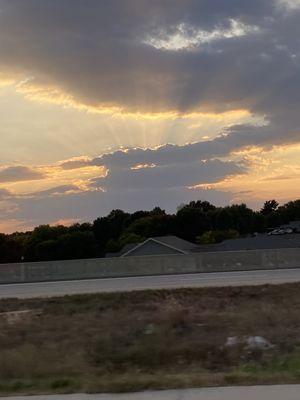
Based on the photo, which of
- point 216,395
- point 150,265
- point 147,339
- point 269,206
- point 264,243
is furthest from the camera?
point 269,206

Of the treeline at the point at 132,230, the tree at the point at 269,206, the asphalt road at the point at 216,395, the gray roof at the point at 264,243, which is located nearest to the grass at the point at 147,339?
the asphalt road at the point at 216,395

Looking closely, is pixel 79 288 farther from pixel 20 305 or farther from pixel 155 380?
pixel 155 380

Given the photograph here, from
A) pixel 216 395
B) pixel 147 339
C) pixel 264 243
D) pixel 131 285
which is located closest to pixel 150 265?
pixel 131 285

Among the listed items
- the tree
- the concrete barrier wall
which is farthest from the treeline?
the concrete barrier wall

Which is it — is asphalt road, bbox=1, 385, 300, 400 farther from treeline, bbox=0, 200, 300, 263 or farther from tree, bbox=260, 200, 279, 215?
tree, bbox=260, 200, 279, 215

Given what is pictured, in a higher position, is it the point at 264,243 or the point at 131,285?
the point at 264,243

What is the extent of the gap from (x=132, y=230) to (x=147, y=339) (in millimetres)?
93210

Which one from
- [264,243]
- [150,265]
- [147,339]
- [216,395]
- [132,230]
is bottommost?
[147,339]

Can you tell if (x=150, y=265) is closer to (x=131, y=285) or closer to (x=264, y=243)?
(x=131, y=285)

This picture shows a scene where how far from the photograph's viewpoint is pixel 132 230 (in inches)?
4205

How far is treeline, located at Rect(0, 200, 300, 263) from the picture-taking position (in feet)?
315

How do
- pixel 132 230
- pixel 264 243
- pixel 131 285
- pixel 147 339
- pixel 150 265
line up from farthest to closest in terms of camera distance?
pixel 132 230 → pixel 264 243 → pixel 150 265 → pixel 131 285 → pixel 147 339

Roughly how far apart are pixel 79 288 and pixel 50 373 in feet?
60.7

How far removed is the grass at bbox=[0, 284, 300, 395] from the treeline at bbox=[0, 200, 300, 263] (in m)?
68.6
